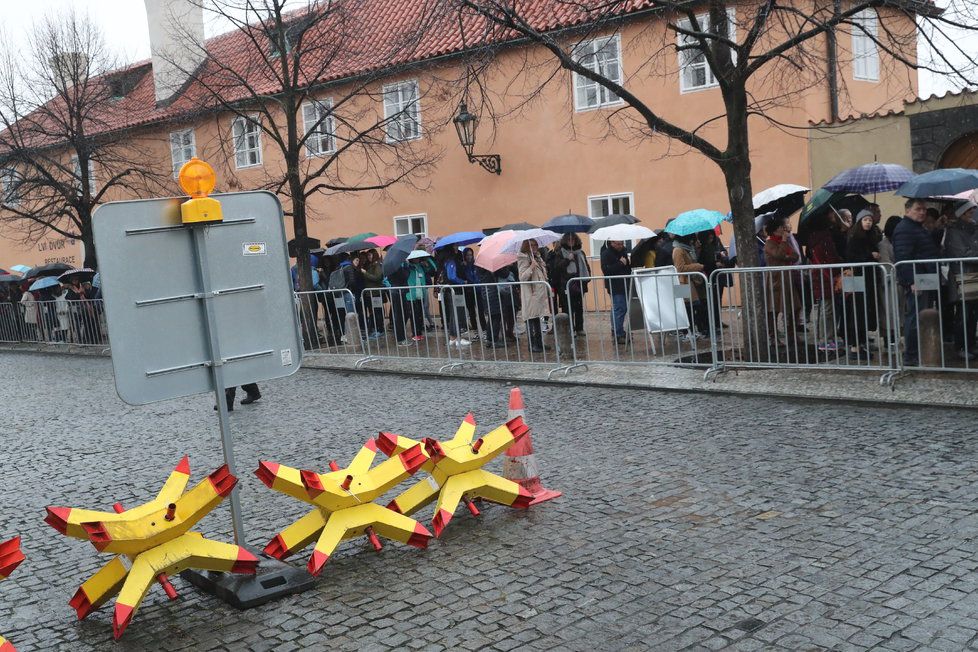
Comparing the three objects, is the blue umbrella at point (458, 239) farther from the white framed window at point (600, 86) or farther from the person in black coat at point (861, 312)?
the person in black coat at point (861, 312)

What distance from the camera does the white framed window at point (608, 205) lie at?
21609 millimetres

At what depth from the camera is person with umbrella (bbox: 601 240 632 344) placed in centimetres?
1289

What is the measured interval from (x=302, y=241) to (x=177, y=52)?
424 inches

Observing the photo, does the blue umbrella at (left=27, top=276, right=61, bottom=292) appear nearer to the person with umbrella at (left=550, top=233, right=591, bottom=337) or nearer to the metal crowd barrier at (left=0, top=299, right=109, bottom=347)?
the metal crowd barrier at (left=0, top=299, right=109, bottom=347)

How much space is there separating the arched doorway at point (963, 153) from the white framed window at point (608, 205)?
21.2ft

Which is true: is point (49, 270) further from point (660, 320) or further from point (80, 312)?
point (660, 320)

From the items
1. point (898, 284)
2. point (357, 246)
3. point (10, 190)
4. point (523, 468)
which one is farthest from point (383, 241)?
point (523, 468)

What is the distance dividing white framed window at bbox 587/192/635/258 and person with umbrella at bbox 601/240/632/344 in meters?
5.47

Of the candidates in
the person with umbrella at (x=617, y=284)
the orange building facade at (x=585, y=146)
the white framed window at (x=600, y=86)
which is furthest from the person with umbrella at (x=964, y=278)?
the white framed window at (x=600, y=86)

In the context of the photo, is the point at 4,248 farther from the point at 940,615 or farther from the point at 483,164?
the point at 940,615

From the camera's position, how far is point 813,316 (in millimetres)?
10641

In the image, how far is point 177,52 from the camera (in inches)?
1102

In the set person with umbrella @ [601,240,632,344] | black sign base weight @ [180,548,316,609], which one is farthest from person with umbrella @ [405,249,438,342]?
black sign base weight @ [180,548,316,609]

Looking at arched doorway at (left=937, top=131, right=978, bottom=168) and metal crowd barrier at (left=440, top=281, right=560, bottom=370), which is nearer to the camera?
metal crowd barrier at (left=440, top=281, right=560, bottom=370)
